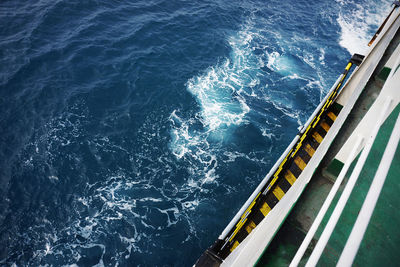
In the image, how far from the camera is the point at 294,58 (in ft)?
83.7

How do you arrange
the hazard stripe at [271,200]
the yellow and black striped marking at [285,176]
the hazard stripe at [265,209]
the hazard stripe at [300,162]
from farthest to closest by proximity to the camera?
the hazard stripe at [300,162], the hazard stripe at [271,200], the hazard stripe at [265,209], the yellow and black striped marking at [285,176]

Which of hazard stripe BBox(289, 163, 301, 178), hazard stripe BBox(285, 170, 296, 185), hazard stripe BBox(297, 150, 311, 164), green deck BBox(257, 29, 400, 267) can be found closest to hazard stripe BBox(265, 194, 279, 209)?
hazard stripe BBox(285, 170, 296, 185)

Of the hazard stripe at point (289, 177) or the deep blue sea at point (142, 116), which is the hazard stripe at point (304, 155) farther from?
the deep blue sea at point (142, 116)

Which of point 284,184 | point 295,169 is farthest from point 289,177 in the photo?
point 295,169

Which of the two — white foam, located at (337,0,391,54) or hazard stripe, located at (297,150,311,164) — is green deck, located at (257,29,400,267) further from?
white foam, located at (337,0,391,54)

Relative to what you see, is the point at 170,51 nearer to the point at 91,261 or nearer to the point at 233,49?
the point at 233,49

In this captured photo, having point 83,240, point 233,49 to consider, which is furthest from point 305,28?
point 83,240

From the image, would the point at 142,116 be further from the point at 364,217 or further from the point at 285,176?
the point at 364,217

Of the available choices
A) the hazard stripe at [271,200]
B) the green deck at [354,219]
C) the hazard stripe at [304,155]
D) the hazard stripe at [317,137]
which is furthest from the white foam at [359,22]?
the green deck at [354,219]

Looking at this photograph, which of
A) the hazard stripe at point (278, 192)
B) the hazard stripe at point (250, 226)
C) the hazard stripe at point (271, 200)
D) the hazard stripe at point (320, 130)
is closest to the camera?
the hazard stripe at point (250, 226)

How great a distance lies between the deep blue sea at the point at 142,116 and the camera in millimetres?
13258

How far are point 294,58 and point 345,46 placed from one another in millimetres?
8421

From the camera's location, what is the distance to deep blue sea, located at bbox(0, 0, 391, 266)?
13.3 m

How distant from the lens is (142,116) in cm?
1848
